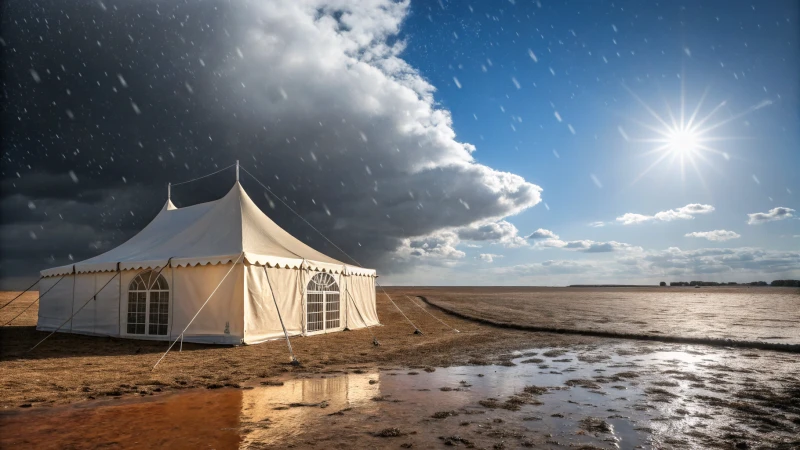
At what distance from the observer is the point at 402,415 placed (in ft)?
16.9

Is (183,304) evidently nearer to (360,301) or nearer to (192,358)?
(192,358)

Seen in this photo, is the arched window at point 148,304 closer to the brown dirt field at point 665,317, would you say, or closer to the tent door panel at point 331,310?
the tent door panel at point 331,310

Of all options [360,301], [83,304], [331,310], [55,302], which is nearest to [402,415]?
[331,310]

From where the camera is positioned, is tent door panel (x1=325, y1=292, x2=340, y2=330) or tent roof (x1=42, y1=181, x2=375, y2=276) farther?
tent door panel (x1=325, y1=292, x2=340, y2=330)

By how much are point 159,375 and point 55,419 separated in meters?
2.47

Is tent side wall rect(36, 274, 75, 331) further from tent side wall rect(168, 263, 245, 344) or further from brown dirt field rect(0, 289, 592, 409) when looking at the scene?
tent side wall rect(168, 263, 245, 344)

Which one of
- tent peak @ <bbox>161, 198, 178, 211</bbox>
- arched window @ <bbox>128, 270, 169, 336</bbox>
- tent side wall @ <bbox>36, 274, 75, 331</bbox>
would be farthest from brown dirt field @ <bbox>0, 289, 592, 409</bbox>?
tent peak @ <bbox>161, 198, 178, 211</bbox>

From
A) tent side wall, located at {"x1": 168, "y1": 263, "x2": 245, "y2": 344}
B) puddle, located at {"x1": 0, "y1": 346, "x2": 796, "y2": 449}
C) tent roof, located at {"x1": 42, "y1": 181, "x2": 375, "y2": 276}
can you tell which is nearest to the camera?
puddle, located at {"x1": 0, "y1": 346, "x2": 796, "y2": 449}

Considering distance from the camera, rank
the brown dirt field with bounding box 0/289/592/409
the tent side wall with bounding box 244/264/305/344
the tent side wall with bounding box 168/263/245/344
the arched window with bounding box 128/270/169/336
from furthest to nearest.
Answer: the arched window with bounding box 128/270/169/336
the tent side wall with bounding box 244/264/305/344
the tent side wall with bounding box 168/263/245/344
the brown dirt field with bounding box 0/289/592/409

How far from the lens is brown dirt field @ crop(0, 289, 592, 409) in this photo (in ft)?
22.2

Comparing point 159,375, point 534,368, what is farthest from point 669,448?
point 159,375

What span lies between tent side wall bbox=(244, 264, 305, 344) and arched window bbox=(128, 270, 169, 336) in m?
2.59

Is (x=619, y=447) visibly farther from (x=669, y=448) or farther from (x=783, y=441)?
(x=783, y=441)

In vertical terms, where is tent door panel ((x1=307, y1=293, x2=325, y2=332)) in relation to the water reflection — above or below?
above
